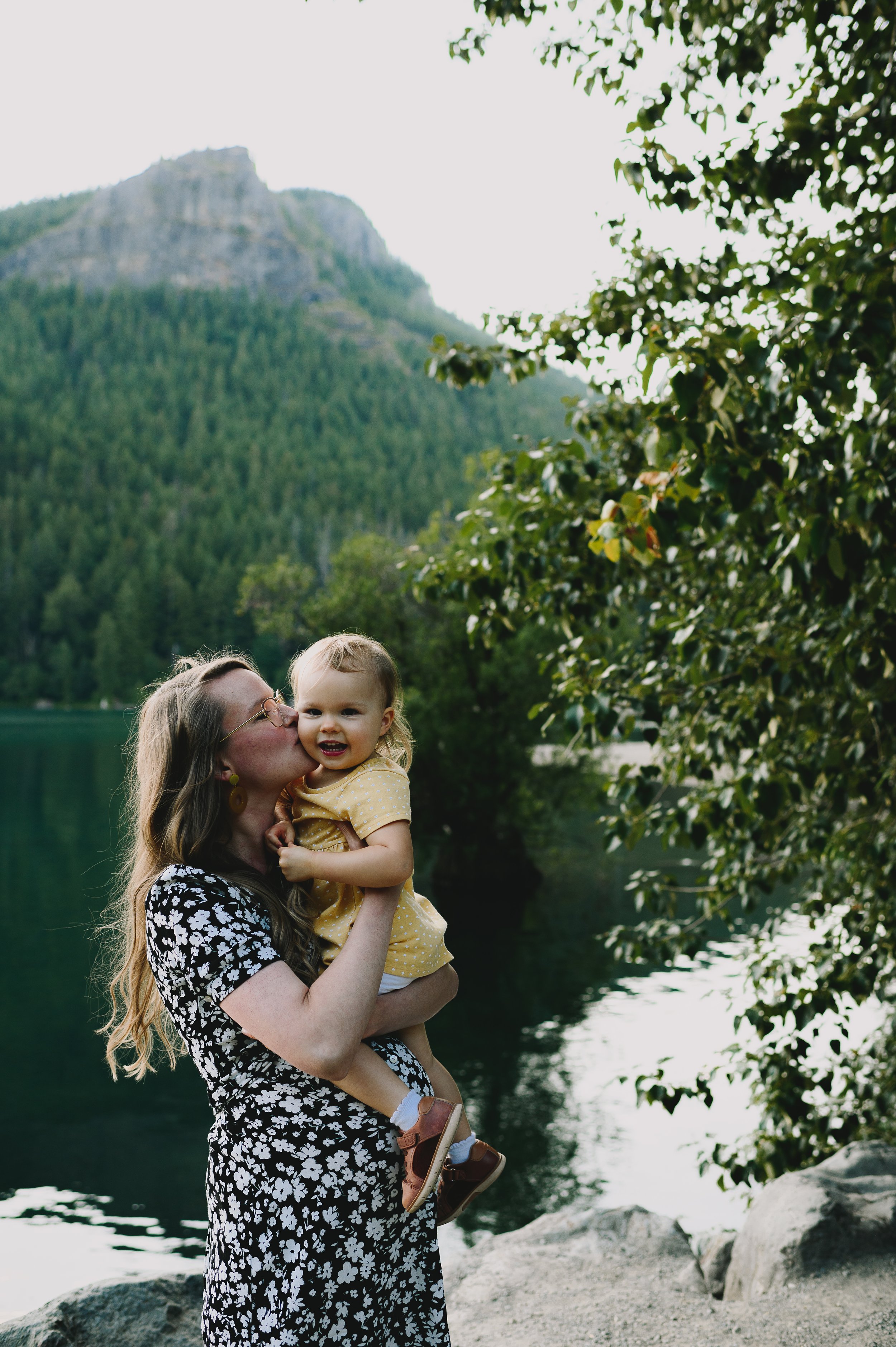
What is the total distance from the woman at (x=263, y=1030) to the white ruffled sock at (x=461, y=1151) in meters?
0.17

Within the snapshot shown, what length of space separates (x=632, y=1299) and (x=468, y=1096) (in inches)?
273

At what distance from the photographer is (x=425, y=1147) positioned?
196cm

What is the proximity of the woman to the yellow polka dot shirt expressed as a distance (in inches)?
2.1

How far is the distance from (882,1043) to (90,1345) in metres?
4.46

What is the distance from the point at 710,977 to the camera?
47.8 ft

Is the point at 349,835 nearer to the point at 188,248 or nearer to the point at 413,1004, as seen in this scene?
the point at 413,1004

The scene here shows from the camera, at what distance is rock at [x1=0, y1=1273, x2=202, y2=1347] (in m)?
3.00

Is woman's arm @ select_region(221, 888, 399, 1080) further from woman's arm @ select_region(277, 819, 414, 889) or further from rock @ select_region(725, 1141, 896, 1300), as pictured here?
rock @ select_region(725, 1141, 896, 1300)

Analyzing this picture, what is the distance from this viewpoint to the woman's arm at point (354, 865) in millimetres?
2023

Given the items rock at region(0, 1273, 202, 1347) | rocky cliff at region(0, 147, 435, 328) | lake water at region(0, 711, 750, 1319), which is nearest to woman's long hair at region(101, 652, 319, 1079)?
rock at region(0, 1273, 202, 1347)

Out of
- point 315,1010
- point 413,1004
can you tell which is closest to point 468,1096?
point 413,1004

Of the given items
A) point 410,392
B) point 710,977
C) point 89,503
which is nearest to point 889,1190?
point 710,977

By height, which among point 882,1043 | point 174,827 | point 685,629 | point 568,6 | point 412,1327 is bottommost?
point 882,1043

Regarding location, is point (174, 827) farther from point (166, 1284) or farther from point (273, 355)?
point (273, 355)
